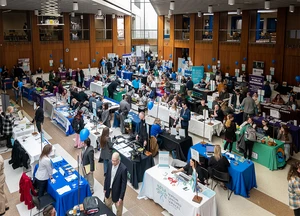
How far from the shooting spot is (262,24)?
25625 millimetres

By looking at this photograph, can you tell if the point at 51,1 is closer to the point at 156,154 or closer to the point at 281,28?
the point at 156,154

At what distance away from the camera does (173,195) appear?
6.09m

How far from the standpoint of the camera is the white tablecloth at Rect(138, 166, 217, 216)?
572 cm

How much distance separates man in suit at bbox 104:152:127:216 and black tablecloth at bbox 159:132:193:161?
11.8 feet

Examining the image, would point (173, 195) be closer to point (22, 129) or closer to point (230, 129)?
point (230, 129)

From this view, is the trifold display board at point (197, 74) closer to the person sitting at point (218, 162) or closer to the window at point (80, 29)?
the window at point (80, 29)

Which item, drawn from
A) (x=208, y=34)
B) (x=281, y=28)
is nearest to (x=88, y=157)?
(x=281, y=28)

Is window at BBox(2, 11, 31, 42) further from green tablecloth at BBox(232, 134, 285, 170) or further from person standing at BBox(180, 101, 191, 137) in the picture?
green tablecloth at BBox(232, 134, 285, 170)

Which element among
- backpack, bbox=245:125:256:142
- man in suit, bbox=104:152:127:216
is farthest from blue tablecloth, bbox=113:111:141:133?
man in suit, bbox=104:152:127:216

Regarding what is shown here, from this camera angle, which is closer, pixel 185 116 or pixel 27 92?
pixel 185 116

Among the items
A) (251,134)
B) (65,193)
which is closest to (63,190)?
(65,193)

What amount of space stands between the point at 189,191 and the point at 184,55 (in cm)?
2274

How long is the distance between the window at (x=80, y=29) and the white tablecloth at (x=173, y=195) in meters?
20.8

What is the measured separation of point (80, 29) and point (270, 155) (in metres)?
21.4
